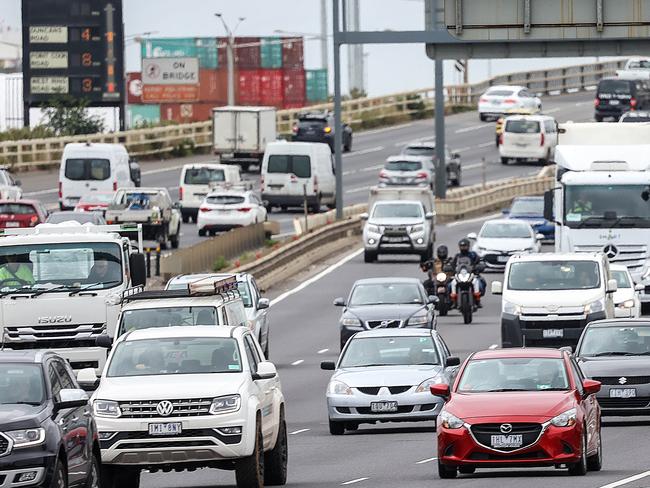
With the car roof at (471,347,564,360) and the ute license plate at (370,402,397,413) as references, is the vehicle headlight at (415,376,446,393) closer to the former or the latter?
the ute license plate at (370,402,397,413)

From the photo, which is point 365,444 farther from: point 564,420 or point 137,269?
point 564,420

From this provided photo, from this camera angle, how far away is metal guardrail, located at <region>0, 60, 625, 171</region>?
80312mm

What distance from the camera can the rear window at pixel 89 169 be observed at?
192 ft

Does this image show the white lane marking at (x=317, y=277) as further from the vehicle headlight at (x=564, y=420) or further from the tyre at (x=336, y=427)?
the vehicle headlight at (x=564, y=420)

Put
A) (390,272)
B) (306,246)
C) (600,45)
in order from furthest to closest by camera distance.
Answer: (306,246)
(390,272)
(600,45)

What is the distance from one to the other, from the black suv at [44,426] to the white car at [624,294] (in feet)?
71.7

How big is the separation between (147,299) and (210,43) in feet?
436

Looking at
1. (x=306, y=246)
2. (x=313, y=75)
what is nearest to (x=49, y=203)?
(x=306, y=246)

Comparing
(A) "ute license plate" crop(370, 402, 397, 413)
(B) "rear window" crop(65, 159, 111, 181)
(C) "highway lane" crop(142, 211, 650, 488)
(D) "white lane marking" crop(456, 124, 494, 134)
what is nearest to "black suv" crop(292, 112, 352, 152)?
(D) "white lane marking" crop(456, 124, 494, 134)

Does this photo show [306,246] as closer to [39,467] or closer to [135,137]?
[135,137]

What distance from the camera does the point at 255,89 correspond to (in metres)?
156

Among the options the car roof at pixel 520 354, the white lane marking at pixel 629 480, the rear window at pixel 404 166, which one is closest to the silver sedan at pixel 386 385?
the car roof at pixel 520 354

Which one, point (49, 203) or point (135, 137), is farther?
point (135, 137)

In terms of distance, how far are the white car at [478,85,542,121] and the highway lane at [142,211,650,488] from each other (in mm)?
52555
